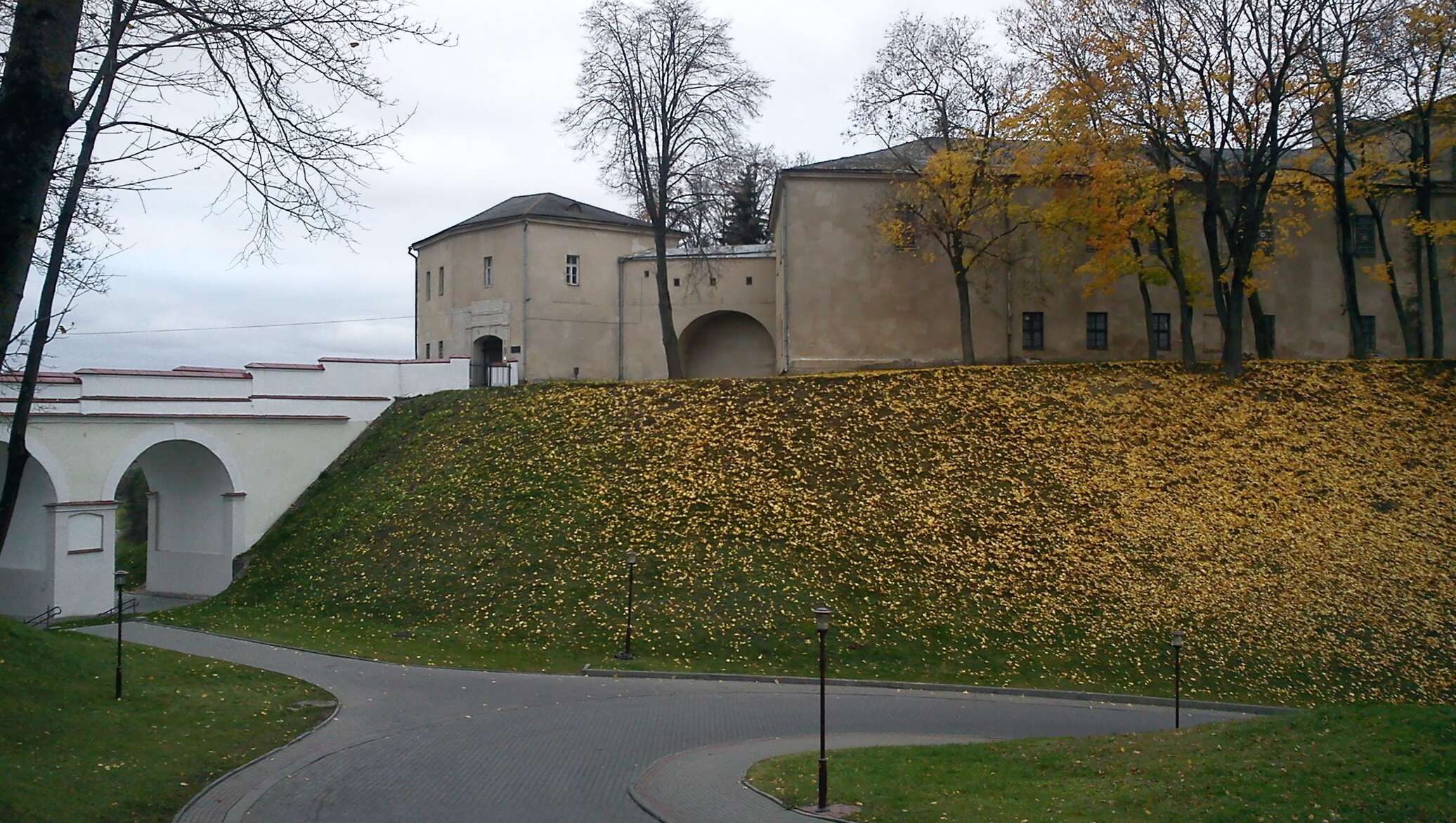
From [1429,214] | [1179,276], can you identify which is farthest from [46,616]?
[1429,214]

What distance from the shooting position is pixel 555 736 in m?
15.9

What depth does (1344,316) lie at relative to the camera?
40531 millimetres

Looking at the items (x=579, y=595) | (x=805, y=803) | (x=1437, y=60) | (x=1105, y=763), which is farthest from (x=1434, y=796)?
(x=1437, y=60)

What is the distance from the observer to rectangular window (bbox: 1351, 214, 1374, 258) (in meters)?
41.0

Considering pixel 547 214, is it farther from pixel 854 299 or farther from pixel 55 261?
pixel 55 261

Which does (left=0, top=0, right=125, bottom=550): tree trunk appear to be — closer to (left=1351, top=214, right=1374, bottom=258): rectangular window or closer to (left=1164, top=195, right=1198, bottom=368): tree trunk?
(left=1164, top=195, right=1198, bottom=368): tree trunk

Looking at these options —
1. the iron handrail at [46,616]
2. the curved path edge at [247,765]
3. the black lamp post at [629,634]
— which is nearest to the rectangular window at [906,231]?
the black lamp post at [629,634]

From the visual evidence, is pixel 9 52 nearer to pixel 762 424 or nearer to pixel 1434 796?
pixel 1434 796

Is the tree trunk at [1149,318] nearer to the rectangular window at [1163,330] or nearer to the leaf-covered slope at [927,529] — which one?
the rectangular window at [1163,330]

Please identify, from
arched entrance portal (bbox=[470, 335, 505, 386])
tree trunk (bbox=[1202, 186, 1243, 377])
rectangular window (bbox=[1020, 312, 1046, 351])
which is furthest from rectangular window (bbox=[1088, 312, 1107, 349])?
arched entrance portal (bbox=[470, 335, 505, 386])

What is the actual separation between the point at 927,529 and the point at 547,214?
2564 cm

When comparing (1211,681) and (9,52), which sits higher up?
(9,52)

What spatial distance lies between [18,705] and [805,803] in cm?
987

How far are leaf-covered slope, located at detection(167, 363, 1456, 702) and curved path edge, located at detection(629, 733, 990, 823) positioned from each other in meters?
4.90
